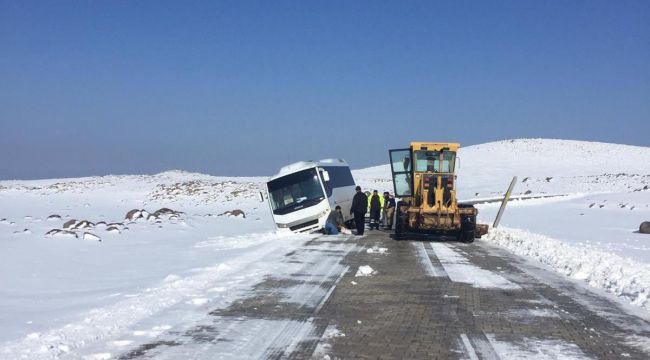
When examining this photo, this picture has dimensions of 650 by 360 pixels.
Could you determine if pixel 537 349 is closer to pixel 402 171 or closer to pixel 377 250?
pixel 377 250

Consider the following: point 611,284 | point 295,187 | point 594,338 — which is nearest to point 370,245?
point 295,187

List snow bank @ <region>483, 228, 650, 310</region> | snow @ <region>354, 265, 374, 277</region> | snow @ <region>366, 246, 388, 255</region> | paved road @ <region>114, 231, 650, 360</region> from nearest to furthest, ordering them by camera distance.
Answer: paved road @ <region>114, 231, 650, 360</region> < snow bank @ <region>483, 228, 650, 310</region> < snow @ <region>354, 265, 374, 277</region> < snow @ <region>366, 246, 388, 255</region>

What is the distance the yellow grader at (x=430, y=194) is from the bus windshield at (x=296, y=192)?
2.94 meters

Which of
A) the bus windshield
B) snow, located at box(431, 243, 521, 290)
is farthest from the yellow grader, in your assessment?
snow, located at box(431, 243, 521, 290)

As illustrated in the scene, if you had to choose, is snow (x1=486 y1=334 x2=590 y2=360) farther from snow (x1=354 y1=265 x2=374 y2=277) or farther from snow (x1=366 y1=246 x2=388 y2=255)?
snow (x1=366 y1=246 x2=388 y2=255)

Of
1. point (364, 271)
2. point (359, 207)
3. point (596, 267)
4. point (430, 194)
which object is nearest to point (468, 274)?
point (364, 271)

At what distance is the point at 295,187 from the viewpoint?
77.5 feet

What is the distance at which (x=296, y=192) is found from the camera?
2356cm

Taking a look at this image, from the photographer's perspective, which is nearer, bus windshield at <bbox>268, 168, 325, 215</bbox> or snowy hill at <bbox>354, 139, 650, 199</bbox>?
bus windshield at <bbox>268, 168, 325, 215</bbox>

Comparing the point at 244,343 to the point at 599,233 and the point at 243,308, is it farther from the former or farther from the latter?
the point at 599,233

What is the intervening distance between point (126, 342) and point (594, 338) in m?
5.40

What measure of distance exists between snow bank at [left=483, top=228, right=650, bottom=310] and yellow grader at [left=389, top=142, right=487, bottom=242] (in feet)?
5.67

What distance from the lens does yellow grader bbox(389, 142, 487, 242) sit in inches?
823

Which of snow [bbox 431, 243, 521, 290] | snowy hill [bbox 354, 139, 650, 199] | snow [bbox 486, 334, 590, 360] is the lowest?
snow [bbox 486, 334, 590, 360]
